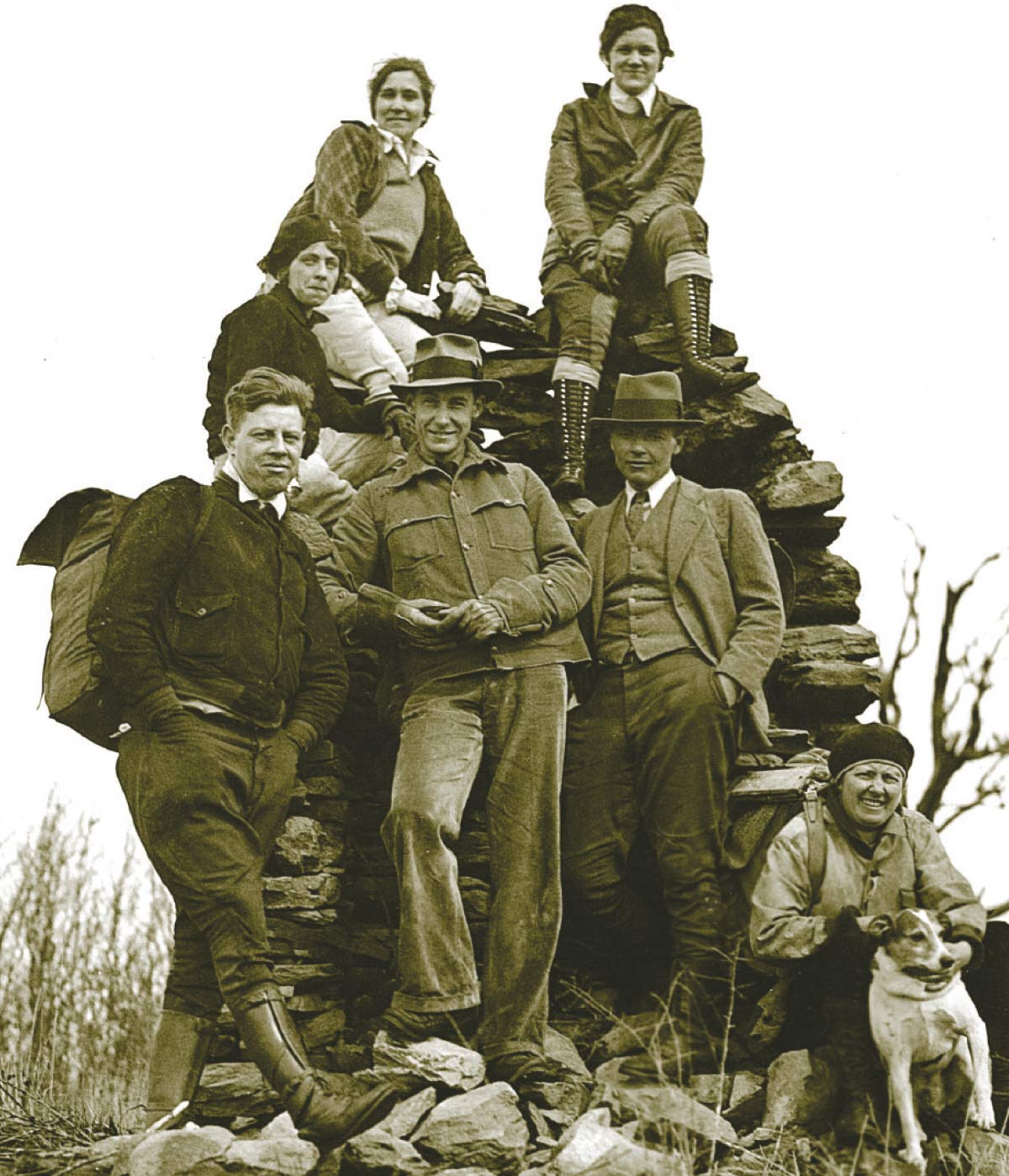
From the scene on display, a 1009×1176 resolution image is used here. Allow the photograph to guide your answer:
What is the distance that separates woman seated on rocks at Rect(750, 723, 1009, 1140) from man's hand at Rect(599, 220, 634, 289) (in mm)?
4140

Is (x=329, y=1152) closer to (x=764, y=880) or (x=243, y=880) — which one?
(x=243, y=880)

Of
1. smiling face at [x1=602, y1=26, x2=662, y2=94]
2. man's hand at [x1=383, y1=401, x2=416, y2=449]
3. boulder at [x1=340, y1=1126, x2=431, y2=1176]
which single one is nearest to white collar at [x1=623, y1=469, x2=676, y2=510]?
man's hand at [x1=383, y1=401, x2=416, y2=449]

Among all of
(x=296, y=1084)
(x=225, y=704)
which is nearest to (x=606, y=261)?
(x=225, y=704)

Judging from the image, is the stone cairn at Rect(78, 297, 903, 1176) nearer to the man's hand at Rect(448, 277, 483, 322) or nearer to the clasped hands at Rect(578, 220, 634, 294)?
the man's hand at Rect(448, 277, 483, 322)

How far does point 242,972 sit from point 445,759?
4.93ft

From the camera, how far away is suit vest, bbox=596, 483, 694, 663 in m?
9.08

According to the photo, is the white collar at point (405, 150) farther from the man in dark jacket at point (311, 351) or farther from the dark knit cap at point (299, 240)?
the dark knit cap at point (299, 240)

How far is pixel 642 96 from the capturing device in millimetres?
12141

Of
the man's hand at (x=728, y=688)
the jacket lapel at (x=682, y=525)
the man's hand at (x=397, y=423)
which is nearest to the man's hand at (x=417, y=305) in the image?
the man's hand at (x=397, y=423)

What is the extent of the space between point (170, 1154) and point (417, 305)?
5.69 meters

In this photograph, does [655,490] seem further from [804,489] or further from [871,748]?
[804,489]

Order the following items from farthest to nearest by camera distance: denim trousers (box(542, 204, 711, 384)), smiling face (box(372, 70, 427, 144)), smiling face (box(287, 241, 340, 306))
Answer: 1. smiling face (box(372, 70, 427, 144))
2. denim trousers (box(542, 204, 711, 384))
3. smiling face (box(287, 241, 340, 306))

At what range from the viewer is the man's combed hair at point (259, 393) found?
8219 millimetres

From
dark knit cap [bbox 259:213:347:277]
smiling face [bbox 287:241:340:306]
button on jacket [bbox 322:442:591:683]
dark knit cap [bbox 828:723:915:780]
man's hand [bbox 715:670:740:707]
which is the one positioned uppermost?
dark knit cap [bbox 259:213:347:277]
